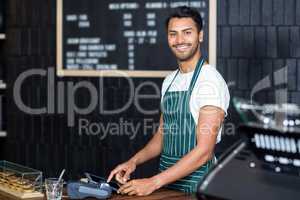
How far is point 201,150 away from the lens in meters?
2.27

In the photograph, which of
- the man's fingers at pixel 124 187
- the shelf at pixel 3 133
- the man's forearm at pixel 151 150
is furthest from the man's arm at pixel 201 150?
the shelf at pixel 3 133

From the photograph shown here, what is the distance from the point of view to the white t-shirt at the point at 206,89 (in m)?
2.38

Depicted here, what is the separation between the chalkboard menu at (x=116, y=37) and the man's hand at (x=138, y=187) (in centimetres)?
170

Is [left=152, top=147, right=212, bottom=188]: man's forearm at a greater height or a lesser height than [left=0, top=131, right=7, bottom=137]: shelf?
greater

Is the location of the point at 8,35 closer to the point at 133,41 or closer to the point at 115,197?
the point at 133,41

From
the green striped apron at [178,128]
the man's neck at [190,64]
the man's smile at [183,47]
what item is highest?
the man's smile at [183,47]

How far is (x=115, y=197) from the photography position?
6.81 ft

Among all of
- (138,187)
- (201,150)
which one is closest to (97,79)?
(201,150)

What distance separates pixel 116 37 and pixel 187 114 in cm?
151

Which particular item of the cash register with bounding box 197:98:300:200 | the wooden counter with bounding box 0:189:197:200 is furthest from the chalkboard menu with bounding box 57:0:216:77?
the cash register with bounding box 197:98:300:200

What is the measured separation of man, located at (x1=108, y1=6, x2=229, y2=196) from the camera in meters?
2.28

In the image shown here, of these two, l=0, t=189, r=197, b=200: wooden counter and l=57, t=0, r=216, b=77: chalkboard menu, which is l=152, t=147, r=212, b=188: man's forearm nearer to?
l=0, t=189, r=197, b=200: wooden counter

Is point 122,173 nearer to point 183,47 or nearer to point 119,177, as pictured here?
point 119,177

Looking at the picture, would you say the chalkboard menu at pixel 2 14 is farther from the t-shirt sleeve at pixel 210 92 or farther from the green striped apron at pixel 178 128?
the t-shirt sleeve at pixel 210 92
